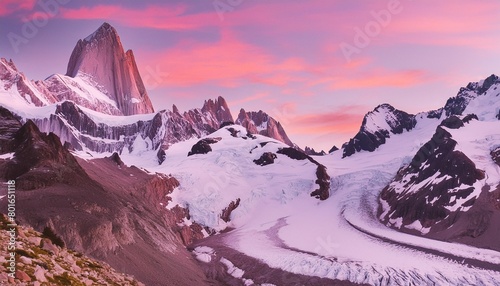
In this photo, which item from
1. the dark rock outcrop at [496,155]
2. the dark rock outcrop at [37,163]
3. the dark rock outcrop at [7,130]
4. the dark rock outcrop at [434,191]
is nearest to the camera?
the dark rock outcrop at [37,163]

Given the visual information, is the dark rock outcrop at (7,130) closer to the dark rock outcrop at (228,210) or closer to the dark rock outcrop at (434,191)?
the dark rock outcrop at (228,210)

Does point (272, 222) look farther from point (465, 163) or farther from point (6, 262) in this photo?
point (6, 262)

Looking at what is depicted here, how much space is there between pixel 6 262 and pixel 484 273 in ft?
309

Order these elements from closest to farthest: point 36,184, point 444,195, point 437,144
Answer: point 36,184, point 444,195, point 437,144

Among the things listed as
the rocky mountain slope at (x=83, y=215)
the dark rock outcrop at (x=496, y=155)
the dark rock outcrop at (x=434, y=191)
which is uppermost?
the rocky mountain slope at (x=83, y=215)

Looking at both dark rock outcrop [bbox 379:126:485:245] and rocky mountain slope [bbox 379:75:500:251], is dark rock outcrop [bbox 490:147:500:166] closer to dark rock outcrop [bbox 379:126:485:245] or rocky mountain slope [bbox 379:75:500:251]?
rocky mountain slope [bbox 379:75:500:251]

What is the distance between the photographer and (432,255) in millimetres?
102938

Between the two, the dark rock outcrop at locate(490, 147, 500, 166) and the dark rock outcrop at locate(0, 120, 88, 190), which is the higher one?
the dark rock outcrop at locate(0, 120, 88, 190)

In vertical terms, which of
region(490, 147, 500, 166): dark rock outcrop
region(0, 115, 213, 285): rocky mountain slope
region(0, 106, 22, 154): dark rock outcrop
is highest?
region(0, 106, 22, 154): dark rock outcrop

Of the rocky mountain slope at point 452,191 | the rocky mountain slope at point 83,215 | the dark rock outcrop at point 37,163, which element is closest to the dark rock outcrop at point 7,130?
the rocky mountain slope at point 83,215

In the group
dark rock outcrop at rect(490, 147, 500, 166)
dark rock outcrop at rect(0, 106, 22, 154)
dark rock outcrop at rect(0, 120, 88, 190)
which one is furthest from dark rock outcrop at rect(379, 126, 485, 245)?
dark rock outcrop at rect(0, 106, 22, 154)

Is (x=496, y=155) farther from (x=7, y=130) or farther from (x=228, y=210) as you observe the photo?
(x=7, y=130)

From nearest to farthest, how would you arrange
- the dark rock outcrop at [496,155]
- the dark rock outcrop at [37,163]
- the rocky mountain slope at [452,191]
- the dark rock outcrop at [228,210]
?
the dark rock outcrop at [37,163], the rocky mountain slope at [452,191], the dark rock outcrop at [496,155], the dark rock outcrop at [228,210]

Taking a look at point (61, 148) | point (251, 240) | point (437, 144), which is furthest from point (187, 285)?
point (437, 144)
